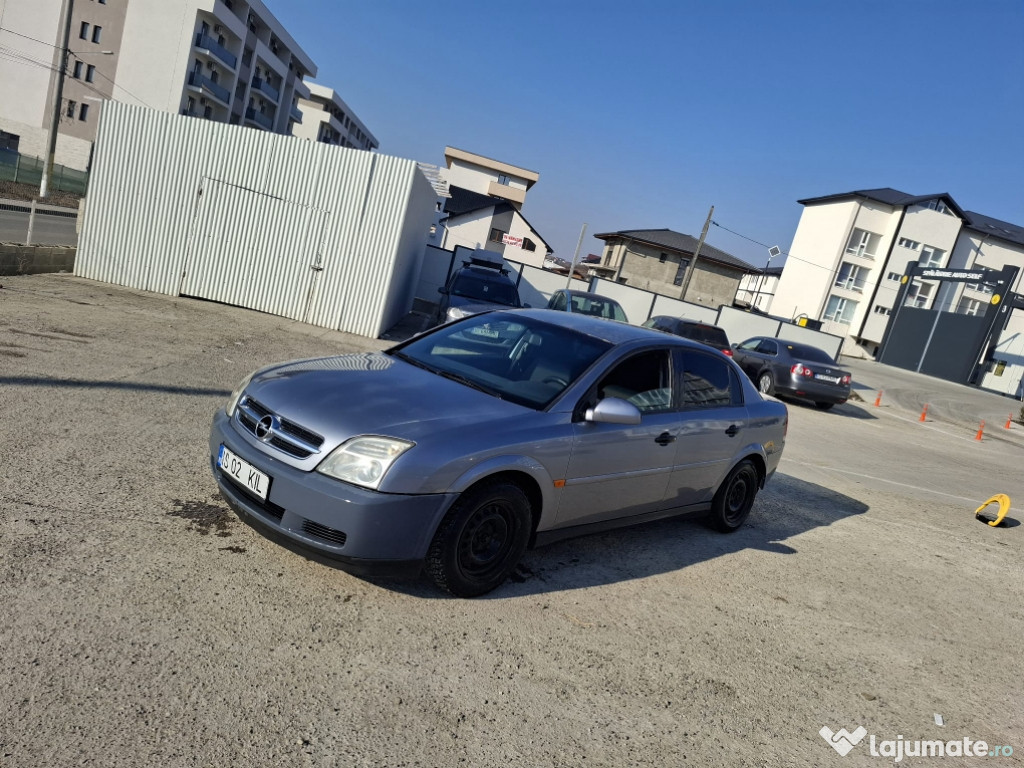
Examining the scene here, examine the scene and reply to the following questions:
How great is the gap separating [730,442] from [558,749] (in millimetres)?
3387

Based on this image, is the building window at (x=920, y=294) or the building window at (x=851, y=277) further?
the building window at (x=851, y=277)

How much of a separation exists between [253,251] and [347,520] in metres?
12.3

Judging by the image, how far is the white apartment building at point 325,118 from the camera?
261 ft

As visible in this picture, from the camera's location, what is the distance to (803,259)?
2360 inches

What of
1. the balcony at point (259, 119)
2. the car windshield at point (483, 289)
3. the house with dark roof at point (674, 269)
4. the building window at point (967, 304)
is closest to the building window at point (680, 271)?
the house with dark roof at point (674, 269)

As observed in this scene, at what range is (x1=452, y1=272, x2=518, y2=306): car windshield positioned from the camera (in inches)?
639

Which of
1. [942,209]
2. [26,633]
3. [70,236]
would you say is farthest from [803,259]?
[26,633]

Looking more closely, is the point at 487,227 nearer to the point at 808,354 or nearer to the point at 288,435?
the point at 808,354

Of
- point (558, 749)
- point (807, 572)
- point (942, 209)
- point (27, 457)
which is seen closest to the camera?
point (558, 749)

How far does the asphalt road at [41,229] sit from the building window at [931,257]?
56.1m

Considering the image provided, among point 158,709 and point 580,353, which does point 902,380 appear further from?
point 158,709

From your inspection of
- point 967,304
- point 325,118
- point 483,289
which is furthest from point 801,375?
point 325,118

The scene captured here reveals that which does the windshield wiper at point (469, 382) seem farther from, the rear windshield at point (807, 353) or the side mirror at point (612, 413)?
the rear windshield at point (807, 353)

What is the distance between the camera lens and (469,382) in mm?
4562
